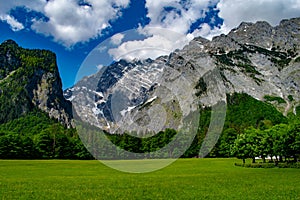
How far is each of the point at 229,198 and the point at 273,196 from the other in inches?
131

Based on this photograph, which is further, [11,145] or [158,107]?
[11,145]

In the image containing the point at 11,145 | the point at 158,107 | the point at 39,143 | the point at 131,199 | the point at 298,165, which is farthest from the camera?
the point at 39,143

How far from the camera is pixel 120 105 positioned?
25812 mm

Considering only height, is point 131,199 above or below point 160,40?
below

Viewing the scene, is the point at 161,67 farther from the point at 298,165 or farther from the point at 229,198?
the point at 298,165

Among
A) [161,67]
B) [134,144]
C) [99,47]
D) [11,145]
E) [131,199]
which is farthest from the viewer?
[134,144]

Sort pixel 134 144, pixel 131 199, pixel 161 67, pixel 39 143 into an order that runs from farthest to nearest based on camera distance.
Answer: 1. pixel 134 144
2. pixel 39 143
3. pixel 161 67
4. pixel 131 199

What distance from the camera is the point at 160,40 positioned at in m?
22.6

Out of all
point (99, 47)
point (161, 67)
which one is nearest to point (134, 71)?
point (161, 67)

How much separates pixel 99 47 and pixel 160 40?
447cm

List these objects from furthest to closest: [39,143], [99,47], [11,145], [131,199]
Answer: [39,143] < [11,145] < [99,47] < [131,199]

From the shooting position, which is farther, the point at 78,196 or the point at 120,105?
the point at 120,105

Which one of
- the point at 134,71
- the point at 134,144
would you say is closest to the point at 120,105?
the point at 134,71

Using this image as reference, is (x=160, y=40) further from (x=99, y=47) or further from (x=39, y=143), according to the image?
(x=39, y=143)
